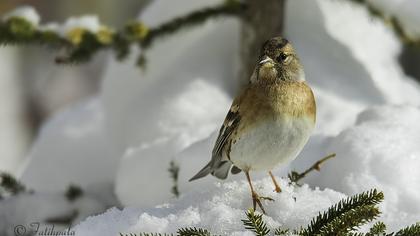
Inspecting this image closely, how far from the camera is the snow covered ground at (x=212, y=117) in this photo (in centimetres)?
283

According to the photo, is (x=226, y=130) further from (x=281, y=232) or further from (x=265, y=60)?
(x=281, y=232)

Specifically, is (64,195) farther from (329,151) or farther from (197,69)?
(329,151)

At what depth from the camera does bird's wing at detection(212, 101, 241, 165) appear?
2873 mm

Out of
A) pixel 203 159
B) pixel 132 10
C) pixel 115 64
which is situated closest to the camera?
pixel 203 159

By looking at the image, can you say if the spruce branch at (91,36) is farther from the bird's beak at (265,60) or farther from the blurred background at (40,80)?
the blurred background at (40,80)

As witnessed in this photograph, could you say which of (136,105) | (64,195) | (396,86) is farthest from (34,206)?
(396,86)

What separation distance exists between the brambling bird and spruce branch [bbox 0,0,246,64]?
3.28 ft

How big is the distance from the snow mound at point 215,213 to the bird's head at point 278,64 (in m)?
0.52

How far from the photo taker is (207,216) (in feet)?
7.38

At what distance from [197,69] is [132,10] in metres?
9.98

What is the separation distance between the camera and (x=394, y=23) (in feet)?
12.8

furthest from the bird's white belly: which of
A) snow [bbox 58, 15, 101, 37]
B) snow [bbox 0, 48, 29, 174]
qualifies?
snow [bbox 0, 48, 29, 174]

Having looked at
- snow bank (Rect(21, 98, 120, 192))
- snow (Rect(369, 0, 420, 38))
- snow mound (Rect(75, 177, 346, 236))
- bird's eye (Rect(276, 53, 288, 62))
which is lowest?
snow mound (Rect(75, 177, 346, 236))

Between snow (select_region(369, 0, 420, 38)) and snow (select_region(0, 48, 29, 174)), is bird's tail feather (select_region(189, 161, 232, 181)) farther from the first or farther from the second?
snow (select_region(0, 48, 29, 174))
